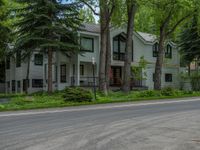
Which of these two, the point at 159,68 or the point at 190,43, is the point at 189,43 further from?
the point at 159,68

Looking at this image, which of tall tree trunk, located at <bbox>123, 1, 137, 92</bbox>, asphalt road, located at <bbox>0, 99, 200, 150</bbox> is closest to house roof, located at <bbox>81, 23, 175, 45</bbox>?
tall tree trunk, located at <bbox>123, 1, 137, 92</bbox>

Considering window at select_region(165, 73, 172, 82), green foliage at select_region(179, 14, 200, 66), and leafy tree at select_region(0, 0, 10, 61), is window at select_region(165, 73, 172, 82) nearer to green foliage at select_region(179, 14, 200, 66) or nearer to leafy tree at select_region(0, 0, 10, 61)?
green foliage at select_region(179, 14, 200, 66)

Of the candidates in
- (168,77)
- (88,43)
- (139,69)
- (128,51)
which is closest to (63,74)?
(88,43)

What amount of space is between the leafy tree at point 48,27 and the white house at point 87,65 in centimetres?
292

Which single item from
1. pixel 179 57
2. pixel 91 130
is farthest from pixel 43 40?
pixel 179 57

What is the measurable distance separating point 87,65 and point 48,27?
12.4 m

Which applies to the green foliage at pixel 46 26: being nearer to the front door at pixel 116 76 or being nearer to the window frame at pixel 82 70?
the window frame at pixel 82 70

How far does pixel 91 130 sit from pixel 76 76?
28.5 m

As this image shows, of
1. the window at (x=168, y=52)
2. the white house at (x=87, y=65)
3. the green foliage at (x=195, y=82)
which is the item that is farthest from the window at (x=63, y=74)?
the window at (x=168, y=52)

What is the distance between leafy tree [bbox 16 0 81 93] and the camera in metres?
32.3

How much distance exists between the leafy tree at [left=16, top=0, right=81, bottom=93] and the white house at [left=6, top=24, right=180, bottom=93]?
9.58 ft

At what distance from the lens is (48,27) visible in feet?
A: 105

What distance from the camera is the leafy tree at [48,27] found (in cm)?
3231

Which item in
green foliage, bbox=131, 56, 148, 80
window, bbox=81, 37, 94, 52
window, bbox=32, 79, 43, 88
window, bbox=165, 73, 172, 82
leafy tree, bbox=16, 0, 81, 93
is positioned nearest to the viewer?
leafy tree, bbox=16, 0, 81, 93
